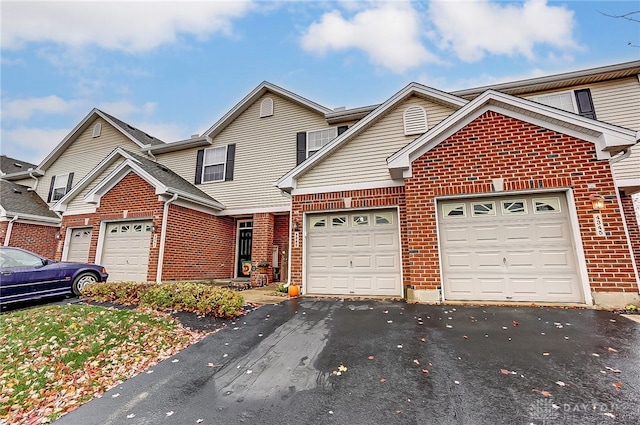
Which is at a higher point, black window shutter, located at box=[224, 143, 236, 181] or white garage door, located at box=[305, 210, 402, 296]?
black window shutter, located at box=[224, 143, 236, 181]

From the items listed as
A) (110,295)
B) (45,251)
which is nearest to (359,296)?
(110,295)

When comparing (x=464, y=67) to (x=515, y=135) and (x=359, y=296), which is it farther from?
(x=359, y=296)

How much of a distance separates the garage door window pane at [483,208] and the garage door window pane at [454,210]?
0.82 ft

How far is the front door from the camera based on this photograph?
12984mm

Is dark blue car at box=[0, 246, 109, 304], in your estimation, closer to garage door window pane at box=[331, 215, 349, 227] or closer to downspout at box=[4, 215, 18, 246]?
garage door window pane at box=[331, 215, 349, 227]

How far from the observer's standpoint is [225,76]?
795 inches

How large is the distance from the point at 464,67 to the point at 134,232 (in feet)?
59.4

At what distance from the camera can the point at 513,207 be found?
6664 millimetres

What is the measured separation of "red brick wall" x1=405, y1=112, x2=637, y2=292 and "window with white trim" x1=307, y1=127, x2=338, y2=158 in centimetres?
529

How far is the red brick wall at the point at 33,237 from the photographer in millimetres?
13164

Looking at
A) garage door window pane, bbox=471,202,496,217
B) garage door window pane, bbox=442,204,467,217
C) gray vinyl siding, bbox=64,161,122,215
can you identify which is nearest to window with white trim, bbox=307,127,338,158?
garage door window pane, bbox=442,204,467,217

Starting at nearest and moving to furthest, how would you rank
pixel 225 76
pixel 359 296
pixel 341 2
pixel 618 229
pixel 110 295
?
1. pixel 618 229
2. pixel 110 295
3. pixel 359 296
4. pixel 341 2
5. pixel 225 76

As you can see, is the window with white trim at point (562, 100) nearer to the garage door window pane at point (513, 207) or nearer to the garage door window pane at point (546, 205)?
the garage door window pane at point (546, 205)

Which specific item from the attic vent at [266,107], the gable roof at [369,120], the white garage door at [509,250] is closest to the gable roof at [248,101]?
the attic vent at [266,107]
